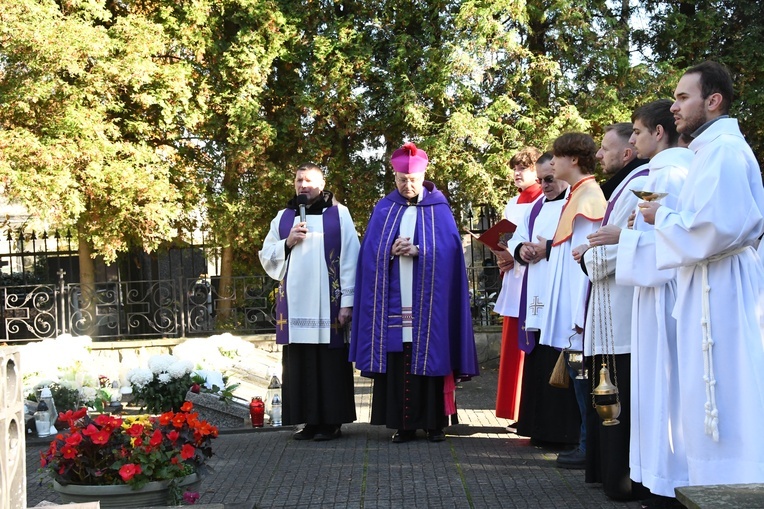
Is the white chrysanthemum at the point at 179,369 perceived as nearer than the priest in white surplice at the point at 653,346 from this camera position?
No

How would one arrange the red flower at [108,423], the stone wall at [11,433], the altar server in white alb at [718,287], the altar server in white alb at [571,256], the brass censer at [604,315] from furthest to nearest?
the altar server in white alb at [571,256], the brass censer at [604,315], the red flower at [108,423], the altar server in white alb at [718,287], the stone wall at [11,433]

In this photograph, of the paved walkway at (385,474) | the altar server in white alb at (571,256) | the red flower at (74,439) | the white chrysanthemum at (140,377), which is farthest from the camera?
the white chrysanthemum at (140,377)

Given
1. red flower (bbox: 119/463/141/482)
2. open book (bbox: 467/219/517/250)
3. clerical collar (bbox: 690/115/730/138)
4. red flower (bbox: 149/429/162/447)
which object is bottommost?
red flower (bbox: 119/463/141/482)

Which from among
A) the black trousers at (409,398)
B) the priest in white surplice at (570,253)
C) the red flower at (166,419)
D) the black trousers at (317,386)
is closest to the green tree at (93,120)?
the black trousers at (317,386)

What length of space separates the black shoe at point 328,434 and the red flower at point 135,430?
3.42 m

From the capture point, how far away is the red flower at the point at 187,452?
16.4 feet

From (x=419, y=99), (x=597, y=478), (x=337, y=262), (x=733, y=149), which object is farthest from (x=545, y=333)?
(x=419, y=99)

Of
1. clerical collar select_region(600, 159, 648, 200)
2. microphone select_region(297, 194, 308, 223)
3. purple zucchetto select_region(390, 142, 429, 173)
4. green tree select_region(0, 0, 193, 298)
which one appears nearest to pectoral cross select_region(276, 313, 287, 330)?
microphone select_region(297, 194, 308, 223)

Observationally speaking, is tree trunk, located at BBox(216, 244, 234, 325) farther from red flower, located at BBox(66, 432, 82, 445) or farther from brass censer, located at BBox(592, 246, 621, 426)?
red flower, located at BBox(66, 432, 82, 445)

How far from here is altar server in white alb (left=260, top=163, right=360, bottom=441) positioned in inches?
331

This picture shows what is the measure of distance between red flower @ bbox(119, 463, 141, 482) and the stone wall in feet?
2.50

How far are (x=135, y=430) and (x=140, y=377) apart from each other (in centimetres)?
434

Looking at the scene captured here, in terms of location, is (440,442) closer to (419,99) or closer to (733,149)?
(733,149)

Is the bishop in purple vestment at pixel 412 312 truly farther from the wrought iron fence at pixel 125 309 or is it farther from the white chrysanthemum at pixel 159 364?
the wrought iron fence at pixel 125 309
